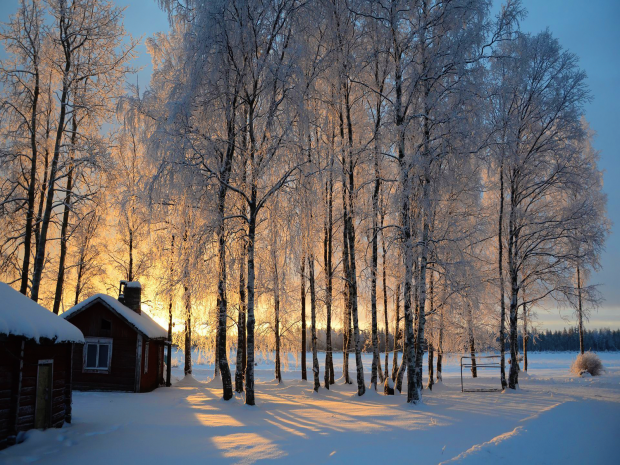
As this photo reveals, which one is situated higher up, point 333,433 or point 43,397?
point 43,397

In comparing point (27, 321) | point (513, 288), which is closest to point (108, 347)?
point (27, 321)

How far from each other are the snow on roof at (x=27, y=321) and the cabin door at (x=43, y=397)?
0.86m

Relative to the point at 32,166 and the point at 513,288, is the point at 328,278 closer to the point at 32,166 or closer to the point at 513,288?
the point at 513,288

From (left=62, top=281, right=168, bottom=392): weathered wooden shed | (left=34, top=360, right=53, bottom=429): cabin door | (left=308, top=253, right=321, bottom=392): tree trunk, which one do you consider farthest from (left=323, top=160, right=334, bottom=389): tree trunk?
(left=34, top=360, right=53, bottom=429): cabin door

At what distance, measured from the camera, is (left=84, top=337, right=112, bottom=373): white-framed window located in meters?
17.0

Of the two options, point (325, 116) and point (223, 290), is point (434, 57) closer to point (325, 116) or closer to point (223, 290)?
point (325, 116)

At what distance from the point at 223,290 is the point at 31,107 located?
9872mm

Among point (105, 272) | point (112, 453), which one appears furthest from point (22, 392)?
point (105, 272)

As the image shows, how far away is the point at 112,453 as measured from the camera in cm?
775

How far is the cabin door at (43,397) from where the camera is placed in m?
9.40

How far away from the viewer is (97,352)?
17.1 metres

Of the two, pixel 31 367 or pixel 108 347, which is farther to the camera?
pixel 108 347

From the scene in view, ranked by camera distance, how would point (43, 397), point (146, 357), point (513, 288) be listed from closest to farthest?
point (43, 397)
point (513, 288)
point (146, 357)

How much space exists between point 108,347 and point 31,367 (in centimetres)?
862
